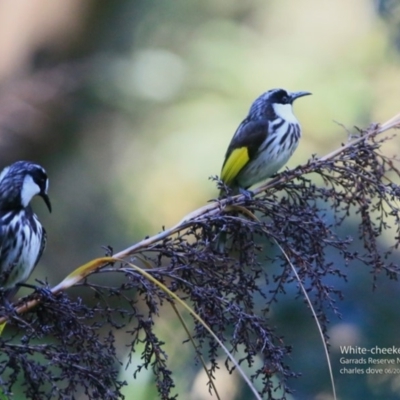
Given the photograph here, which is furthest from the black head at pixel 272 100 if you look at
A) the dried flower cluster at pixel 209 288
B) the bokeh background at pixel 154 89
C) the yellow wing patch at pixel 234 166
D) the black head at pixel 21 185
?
the bokeh background at pixel 154 89

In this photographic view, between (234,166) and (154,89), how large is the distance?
379 centimetres

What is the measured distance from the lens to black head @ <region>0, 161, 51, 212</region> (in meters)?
2.75

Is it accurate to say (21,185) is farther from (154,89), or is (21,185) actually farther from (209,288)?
(154,89)

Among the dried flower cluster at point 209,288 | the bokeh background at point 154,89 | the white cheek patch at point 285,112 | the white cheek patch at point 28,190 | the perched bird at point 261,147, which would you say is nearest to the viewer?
the dried flower cluster at point 209,288

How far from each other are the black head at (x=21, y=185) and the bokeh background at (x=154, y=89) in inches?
111

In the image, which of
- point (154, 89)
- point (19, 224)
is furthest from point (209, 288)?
point (154, 89)

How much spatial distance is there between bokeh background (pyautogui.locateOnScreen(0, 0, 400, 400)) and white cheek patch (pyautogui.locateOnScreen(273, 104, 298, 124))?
156 cm

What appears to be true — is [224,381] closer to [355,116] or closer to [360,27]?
[355,116]

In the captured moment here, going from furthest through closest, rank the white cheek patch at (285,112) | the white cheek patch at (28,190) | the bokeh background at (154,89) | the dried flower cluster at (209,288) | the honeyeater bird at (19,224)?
the bokeh background at (154,89) < the white cheek patch at (285,112) < the white cheek patch at (28,190) < the honeyeater bird at (19,224) < the dried flower cluster at (209,288)

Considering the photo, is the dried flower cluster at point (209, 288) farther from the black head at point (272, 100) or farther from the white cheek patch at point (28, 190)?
the black head at point (272, 100)

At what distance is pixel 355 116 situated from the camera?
5.53 meters

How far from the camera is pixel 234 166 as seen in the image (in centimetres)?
352

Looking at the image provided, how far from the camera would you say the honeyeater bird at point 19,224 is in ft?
8.61

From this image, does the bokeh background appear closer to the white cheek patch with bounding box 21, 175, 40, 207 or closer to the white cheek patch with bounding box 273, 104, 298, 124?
the white cheek patch with bounding box 273, 104, 298, 124
